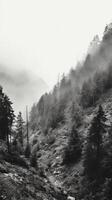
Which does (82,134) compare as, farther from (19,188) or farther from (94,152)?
(19,188)

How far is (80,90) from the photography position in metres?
83.5

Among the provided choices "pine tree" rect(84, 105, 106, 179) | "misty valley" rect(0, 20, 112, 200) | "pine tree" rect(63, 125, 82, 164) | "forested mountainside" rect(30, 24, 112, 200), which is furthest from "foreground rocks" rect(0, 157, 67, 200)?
"pine tree" rect(63, 125, 82, 164)

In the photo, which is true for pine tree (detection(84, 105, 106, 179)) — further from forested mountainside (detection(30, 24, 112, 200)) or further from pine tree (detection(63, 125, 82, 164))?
pine tree (detection(63, 125, 82, 164))

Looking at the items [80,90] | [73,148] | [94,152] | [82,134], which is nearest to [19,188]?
[94,152]

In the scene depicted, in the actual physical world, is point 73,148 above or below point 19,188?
above

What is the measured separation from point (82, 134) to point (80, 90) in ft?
117

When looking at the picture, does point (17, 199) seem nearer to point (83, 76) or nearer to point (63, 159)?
point (63, 159)

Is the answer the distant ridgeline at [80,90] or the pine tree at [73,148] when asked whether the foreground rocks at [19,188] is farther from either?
the distant ridgeline at [80,90]

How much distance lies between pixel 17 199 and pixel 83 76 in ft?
268

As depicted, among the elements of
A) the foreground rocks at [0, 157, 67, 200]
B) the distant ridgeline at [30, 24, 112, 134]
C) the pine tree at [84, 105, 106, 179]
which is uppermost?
the distant ridgeline at [30, 24, 112, 134]

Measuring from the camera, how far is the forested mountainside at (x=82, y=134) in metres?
33.4

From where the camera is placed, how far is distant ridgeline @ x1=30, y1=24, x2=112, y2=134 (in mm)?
72688

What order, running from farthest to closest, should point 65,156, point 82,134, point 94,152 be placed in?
point 82,134 → point 65,156 → point 94,152

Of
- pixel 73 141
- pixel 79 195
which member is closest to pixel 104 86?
pixel 73 141
